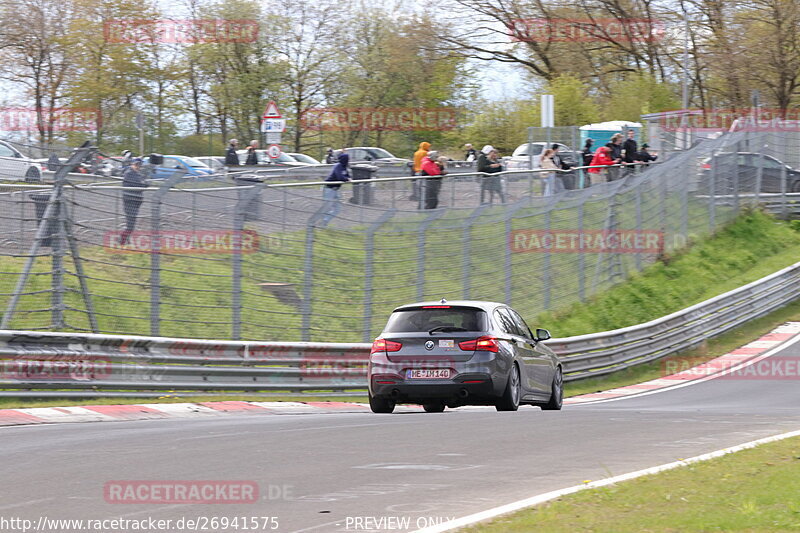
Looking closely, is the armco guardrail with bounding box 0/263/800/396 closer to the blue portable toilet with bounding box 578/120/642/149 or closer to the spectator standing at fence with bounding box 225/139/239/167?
the spectator standing at fence with bounding box 225/139/239/167

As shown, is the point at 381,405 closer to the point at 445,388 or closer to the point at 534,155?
the point at 445,388

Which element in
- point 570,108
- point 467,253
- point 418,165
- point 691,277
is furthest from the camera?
point 570,108

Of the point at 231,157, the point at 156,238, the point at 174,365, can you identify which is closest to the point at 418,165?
the point at 231,157

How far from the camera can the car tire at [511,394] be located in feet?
47.7

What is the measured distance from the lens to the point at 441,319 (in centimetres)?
1443

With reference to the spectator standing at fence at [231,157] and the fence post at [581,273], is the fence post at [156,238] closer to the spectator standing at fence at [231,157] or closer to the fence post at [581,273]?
the fence post at [581,273]

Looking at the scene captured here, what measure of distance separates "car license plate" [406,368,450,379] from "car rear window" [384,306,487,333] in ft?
1.56

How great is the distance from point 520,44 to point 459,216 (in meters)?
43.2

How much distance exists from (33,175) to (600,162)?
50.9 ft

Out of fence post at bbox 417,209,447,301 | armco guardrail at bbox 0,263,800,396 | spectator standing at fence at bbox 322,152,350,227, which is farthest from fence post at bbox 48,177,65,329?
fence post at bbox 417,209,447,301

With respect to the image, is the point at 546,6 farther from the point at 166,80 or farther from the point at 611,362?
the point at 611,362

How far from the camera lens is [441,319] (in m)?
14.4

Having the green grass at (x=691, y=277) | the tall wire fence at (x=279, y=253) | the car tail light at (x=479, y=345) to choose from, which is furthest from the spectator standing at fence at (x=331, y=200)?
the green grass at (x=691, y=277)

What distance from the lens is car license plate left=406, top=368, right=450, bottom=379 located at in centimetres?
1423
